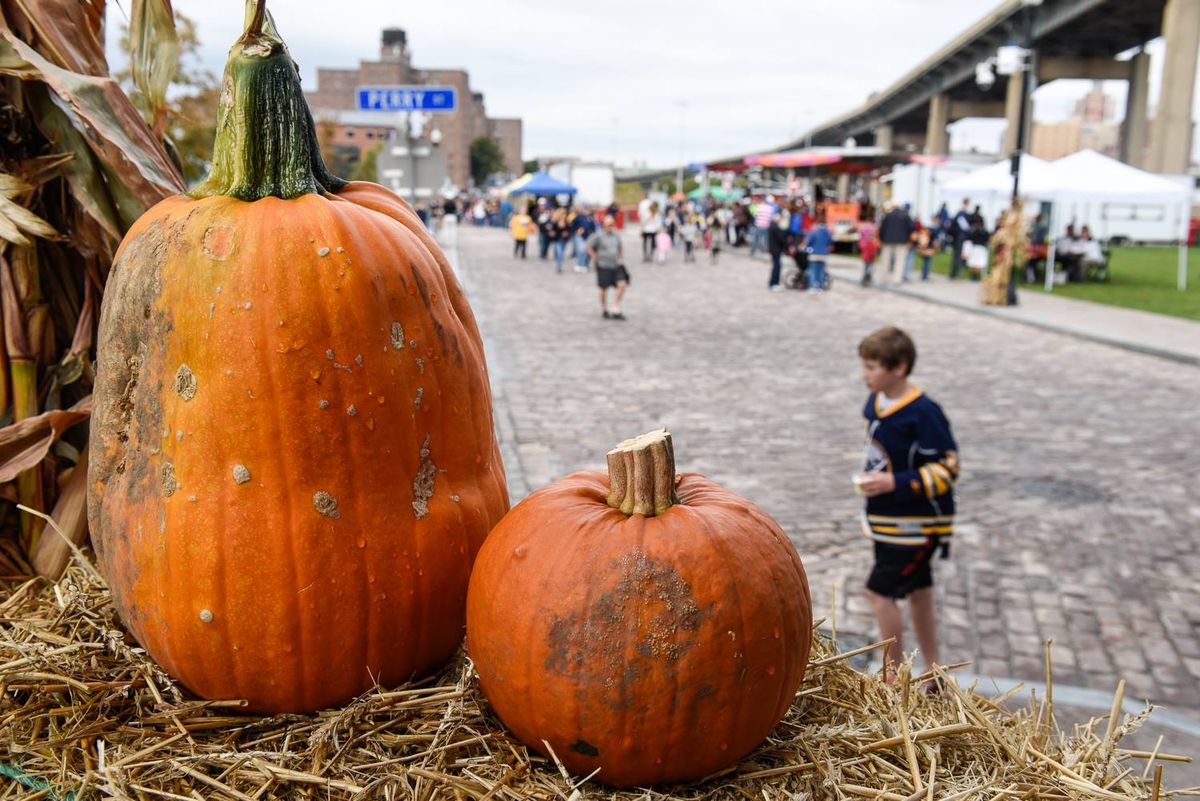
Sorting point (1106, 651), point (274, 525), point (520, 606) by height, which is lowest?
point (1106, 651)

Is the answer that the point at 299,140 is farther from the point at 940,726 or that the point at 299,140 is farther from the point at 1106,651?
the point at 1106,651

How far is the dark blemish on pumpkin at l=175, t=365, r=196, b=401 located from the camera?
159 cm

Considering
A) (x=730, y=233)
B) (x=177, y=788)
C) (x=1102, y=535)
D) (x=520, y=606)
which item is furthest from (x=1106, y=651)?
(x=730, y=233)

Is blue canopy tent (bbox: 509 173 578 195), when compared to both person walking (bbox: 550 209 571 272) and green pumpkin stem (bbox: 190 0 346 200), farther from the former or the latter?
green pumpkin stem (bbox: 190 0 346 200)

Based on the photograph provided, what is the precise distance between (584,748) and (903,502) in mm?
3278

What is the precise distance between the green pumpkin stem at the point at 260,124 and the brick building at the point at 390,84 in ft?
370

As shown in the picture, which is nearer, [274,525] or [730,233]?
[274,525]

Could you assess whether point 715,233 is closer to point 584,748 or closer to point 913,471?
point 913,471

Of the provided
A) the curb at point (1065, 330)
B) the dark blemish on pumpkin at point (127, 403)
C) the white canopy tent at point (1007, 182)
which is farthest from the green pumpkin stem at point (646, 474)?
the white canopy tent at point (1007, 182)

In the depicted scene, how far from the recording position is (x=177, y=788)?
145 centimetres

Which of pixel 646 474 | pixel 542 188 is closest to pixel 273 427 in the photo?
pixel 646 474

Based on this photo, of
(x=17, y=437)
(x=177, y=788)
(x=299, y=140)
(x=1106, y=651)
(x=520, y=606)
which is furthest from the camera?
(x=1106, y=651)

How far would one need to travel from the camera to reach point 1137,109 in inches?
2157

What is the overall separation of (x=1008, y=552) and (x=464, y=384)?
17.6ft
